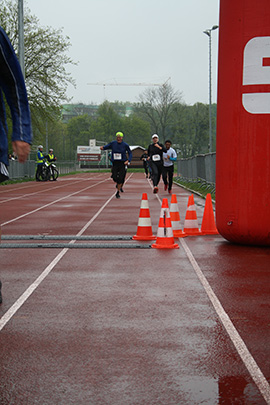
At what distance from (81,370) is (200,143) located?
289ft

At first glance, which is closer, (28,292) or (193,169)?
(28,292)

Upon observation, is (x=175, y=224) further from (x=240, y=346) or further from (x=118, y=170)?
(x=118, y=170)

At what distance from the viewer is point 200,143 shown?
9038 centimetres

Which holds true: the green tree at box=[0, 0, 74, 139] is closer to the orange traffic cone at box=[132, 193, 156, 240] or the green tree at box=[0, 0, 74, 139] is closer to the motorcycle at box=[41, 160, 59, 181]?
the motorcycle at box=[41, 160, 59, 181]

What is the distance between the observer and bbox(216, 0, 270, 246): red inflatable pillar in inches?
307

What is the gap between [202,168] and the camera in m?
24.3

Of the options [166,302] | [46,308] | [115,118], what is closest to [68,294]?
[46,308]

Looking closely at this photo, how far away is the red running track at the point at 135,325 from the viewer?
10.8 ft

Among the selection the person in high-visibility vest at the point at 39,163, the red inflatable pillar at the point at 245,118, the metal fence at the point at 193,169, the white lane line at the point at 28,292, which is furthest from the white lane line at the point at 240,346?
the person in high-visibility vest at the point at 39,163

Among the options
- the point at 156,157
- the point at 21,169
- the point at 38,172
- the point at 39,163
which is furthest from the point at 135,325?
the point at 21,169

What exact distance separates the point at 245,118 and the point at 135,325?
165 inches

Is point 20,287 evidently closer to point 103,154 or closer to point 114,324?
point 114,324

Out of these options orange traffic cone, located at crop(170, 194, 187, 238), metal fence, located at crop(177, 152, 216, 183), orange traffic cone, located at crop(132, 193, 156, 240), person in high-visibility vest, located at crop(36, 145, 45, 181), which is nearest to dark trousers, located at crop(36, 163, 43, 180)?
person in high-visibility vest, located at crop(36, 145, 45, 181)

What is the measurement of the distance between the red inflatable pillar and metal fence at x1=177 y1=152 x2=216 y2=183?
37.5 feet
